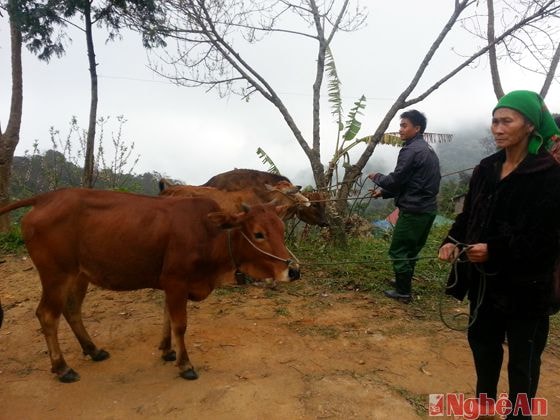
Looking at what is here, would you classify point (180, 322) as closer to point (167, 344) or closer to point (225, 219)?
point (167, 344)

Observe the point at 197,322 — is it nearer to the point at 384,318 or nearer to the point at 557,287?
the point at 384,318

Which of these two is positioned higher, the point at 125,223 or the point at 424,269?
the point at 125,223

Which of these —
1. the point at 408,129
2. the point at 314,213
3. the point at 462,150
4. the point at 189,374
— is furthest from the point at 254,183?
the point at 462,150

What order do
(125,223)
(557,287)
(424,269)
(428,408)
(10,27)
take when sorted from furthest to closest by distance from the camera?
(10,27), (424,269), (125,223), (428,408), (557,287)

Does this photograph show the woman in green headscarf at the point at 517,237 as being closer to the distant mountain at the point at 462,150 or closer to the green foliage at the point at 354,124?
the green foliage at the point at 354,124

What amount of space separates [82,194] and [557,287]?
371 centimetres

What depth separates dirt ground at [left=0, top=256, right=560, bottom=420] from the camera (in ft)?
11.2

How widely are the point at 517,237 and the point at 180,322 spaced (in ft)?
8.97

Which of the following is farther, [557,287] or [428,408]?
[428,408]

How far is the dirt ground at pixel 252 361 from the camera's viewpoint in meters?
3.42

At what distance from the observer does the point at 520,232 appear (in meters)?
2.50

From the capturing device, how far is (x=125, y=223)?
3.83m

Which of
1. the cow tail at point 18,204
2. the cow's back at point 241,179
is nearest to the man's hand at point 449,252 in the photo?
the cow tail at point 18,204

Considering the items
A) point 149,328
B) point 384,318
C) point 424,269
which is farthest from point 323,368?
point 424,269
